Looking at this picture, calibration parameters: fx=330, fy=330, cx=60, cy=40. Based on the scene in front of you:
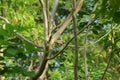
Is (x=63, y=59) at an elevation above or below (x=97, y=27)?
below

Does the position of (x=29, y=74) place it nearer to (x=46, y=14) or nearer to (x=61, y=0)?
(x=46, y=14)

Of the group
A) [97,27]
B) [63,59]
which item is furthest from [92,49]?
[63,59]

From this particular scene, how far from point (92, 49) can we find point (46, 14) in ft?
5.42

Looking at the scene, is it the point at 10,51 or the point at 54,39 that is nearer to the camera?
the point at 10,51

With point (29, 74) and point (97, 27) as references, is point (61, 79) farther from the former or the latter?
point (29, 74)

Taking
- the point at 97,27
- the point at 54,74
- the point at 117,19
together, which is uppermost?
the point at 117,19

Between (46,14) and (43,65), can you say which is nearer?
(43,65)

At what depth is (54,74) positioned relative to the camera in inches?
298

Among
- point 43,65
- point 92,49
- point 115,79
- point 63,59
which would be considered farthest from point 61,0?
point 43,65

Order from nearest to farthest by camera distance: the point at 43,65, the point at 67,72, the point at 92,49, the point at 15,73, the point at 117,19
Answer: the point at 117,19 → the point at 15,73 → the point at 43,65 → the point at 92,49 → the point at 67,72

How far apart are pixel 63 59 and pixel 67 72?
0.27 m

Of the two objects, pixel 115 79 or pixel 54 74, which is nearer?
pixel 115 79

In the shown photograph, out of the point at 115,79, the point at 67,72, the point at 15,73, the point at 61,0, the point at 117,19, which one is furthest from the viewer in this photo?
the point at 61,0

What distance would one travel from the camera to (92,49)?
462cm
